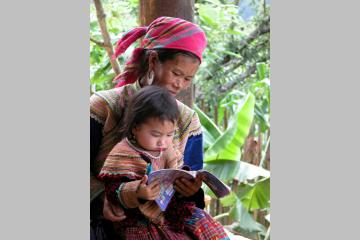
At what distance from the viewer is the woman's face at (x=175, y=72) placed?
166 cm

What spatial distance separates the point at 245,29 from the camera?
3.11 meters

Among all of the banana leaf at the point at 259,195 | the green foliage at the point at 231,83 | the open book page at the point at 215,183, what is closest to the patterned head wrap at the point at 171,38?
the open book page at the point at 215,183

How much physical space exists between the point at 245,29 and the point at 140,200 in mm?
1860

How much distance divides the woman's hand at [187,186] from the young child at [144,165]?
41 mm

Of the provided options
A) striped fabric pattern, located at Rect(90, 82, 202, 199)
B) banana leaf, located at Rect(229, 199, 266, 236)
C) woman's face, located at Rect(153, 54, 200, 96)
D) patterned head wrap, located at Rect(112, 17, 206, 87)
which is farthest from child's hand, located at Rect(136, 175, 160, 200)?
banana leaf, located at Rect(229, 199, 266, 236)

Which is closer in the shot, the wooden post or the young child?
the young child

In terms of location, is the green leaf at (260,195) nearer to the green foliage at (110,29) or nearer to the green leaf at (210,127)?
the green leaf at (210,127)

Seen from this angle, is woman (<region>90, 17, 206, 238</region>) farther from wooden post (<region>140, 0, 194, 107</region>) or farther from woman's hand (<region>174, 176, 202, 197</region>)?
wooden post (<region>140, 0, 194, 107</region>)

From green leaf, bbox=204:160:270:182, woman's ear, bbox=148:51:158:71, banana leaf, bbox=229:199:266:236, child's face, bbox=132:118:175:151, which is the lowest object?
banana leaf, bbox=229:199:266:236

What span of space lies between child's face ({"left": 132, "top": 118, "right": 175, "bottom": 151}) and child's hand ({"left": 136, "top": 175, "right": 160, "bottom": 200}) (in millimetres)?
118

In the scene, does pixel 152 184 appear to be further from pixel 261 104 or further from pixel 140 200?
pixel 261 104

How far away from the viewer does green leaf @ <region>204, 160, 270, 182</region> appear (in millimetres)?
2883

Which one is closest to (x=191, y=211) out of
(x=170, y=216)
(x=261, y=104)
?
(x=170, y=216)

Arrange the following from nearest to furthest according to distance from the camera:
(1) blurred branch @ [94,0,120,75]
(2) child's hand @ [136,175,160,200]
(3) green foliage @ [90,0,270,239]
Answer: (2) child's hand @ [136,175,160,200] < (1) blurred branch @ [94,0,120,75] < (3) green foliage @ [90,0,270,239]
